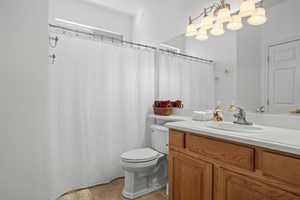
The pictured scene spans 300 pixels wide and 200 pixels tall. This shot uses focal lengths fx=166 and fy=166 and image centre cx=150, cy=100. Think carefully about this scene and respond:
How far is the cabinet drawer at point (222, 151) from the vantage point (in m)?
0.92

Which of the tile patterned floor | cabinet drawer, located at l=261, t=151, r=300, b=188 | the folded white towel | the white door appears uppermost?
the white door

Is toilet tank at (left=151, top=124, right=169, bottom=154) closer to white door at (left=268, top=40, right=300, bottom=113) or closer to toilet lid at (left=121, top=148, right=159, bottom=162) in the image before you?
toilet lid at (left=121, top=148, right=159, bottom=162)

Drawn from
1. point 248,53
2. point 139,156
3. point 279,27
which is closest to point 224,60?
point 248,53

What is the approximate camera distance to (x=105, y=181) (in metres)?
2.02

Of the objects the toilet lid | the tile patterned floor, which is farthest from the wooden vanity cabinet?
the tile patterned floor

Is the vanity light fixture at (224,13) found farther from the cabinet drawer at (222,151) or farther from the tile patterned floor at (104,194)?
the tile patterned floor at (104,194)

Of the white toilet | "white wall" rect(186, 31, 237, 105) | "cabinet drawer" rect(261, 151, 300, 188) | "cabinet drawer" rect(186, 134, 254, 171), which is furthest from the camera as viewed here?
the white toilet

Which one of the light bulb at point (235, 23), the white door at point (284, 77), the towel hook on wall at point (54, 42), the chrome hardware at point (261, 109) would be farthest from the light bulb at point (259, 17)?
the towel hook on wall at point (54, 42)

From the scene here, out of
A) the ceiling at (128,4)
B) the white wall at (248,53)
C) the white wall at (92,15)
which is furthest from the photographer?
the ceiling at (128,4)

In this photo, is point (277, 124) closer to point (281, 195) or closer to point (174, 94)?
point (281, 195)

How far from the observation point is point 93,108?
193cm

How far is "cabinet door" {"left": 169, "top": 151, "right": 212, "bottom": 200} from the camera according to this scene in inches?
43.8

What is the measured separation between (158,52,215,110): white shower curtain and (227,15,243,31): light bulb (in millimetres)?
407

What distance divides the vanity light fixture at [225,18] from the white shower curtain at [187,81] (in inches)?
13.5
